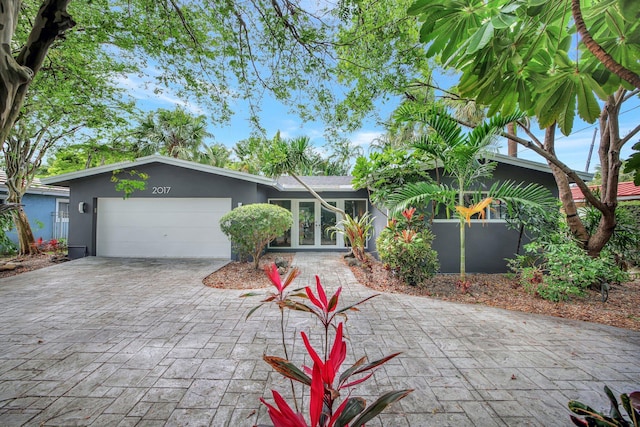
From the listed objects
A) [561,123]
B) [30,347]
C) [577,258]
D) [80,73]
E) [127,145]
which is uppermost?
[80,73]

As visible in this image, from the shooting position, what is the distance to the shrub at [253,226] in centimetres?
688

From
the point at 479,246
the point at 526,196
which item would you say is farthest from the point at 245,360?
the point at 479,246

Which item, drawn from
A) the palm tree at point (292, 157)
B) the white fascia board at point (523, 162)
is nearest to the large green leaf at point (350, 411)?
the palm tree at point (292, 157)

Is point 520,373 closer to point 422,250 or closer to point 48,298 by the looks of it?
point 422,250

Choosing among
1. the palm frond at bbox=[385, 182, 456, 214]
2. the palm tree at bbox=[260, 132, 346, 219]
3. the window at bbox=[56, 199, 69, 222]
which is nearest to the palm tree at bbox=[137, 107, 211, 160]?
the window at bbox=[56, 199, 69, 222]

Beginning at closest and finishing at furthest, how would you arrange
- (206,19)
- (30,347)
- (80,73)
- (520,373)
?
(520,373), (30,347), (206,19), (80,73)

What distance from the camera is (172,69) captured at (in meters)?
4.27

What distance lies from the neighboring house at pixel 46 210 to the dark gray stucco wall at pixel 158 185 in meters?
2.47

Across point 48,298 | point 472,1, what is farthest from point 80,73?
point 472,1

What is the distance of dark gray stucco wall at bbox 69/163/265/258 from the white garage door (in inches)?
9.5

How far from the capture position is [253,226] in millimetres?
6867

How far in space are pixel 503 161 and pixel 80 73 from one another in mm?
9650

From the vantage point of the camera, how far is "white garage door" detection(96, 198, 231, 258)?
9234mm

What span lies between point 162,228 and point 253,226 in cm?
438
